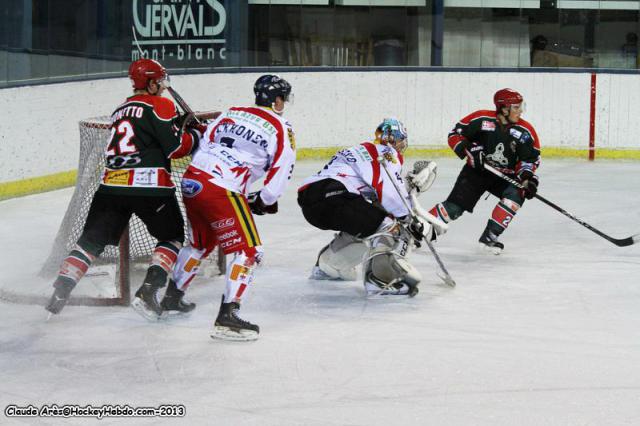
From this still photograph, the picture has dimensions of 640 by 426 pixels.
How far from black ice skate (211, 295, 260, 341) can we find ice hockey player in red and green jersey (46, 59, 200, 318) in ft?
1.14

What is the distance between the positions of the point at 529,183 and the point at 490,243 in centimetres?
38

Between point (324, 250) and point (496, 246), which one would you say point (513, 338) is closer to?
point (324, 250)

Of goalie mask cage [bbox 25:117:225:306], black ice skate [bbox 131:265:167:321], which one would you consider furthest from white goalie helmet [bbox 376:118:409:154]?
black ice skate [bbox 131:265:167:321]

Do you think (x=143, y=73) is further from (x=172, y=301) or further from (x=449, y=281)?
(x=449, y=281)

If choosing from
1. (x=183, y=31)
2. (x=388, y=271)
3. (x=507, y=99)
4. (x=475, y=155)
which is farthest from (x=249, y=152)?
(x=183, y=31)

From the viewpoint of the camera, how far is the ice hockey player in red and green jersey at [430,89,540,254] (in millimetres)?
6445

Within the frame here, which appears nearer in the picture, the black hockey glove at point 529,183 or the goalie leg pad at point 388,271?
the goalie leg pad at point 388,271

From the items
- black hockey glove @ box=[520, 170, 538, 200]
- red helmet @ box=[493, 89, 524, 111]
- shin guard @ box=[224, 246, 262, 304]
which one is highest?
red helmet @ box=[493, 89, 524, 111]

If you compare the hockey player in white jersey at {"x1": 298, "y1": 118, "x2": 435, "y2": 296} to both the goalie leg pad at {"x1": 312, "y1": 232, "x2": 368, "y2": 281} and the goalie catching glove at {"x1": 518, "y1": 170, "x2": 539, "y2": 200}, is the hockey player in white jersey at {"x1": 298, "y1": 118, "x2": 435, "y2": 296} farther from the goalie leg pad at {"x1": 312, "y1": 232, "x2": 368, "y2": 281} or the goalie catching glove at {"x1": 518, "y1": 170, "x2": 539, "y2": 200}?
the goalie catching glove at {"x1": 518, "y1": 170, "x2": 539, "y2": 200}

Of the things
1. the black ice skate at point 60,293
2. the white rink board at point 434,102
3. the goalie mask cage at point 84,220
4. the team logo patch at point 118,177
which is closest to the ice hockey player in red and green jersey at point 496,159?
the goalie mask cage at point 84,220

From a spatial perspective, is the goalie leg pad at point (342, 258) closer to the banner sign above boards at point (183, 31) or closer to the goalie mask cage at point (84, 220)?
the goalie mask cage at point (84, 220)

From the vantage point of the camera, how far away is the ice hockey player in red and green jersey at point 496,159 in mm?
6445

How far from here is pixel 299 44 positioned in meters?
10.7

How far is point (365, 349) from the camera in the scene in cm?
432
